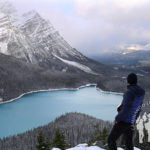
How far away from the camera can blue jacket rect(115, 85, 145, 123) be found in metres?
10.6

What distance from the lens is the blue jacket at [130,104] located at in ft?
34.6

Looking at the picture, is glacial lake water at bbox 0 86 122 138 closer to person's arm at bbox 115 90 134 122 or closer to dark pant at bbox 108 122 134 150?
dark pant at bbox 108 122 134 150

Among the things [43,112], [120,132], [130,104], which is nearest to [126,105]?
[130,104]

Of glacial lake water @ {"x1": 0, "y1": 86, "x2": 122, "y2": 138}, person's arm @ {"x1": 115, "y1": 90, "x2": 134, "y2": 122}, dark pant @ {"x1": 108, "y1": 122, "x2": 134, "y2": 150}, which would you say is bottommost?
glacial lake water @ {"x1": 0, "y1": 86, "x2": 122, "y2": 138}

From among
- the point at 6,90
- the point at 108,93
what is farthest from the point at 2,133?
the point at 108,93

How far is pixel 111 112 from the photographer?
4350 inches

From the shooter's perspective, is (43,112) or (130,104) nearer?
(130,104)

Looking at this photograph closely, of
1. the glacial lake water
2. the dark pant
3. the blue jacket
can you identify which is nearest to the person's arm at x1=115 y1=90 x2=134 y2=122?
the blue jacket

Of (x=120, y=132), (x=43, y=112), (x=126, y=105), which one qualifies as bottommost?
(x=43, y=112)

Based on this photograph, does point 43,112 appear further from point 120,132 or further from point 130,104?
point 130,104

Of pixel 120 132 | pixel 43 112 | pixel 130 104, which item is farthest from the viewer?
pixel 43 112

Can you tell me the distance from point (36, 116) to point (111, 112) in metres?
33.1

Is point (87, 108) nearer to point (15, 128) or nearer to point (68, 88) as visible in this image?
point (15, 128)

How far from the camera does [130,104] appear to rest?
34.6 ft
